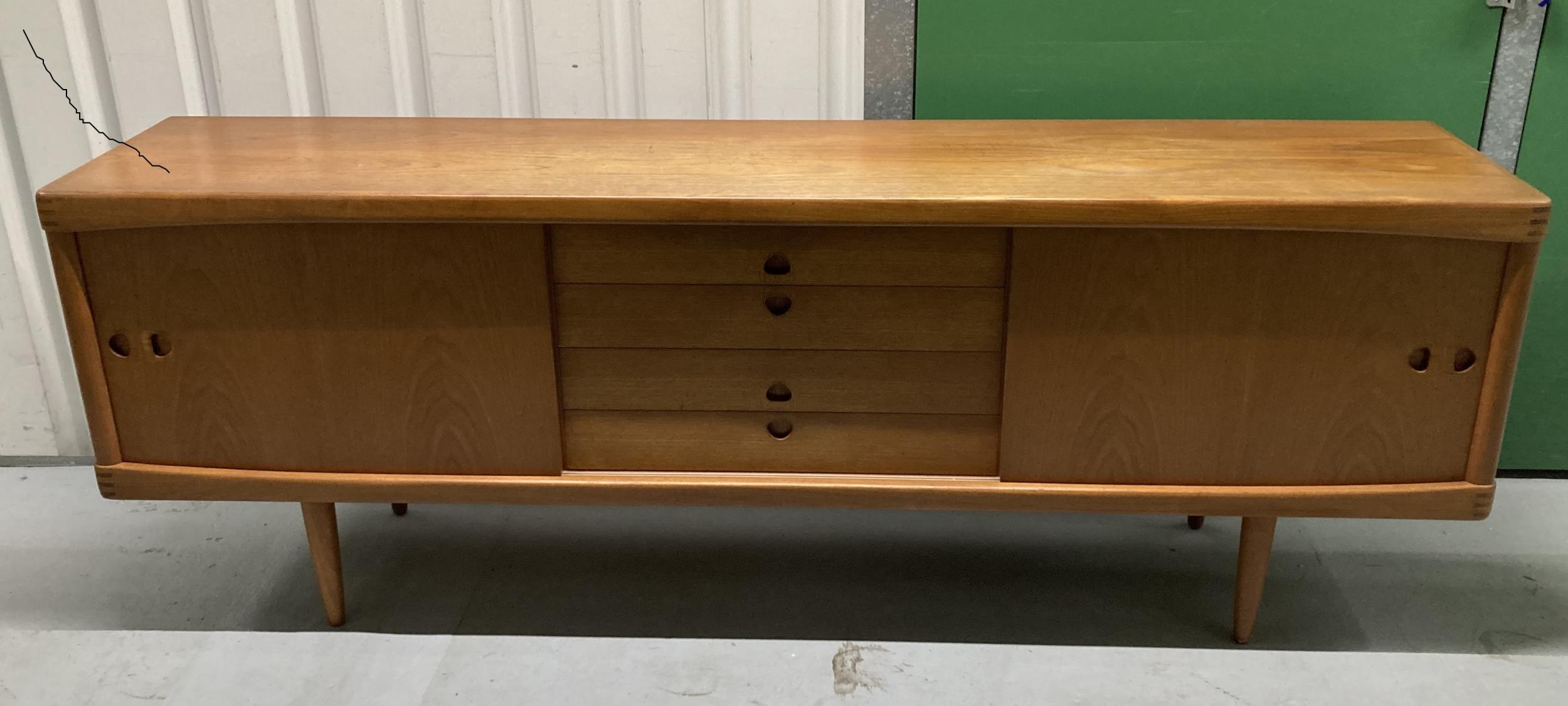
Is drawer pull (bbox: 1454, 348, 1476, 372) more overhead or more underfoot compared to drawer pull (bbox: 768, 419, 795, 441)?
more overhead

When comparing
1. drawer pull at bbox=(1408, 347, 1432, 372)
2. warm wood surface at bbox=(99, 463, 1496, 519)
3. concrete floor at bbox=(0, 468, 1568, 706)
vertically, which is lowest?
concrete floor at bbox=(0, 468, 1568, 706)

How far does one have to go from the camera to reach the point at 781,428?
68.3 inches

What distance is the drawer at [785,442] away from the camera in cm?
172

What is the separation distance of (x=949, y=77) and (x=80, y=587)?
1560 millimetres

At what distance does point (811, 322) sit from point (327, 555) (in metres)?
0.80

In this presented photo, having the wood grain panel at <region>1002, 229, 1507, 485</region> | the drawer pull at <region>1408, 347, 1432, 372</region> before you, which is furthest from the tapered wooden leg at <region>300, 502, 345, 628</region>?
the drawer pull at <region>1408, 347, 1432, 372</region>

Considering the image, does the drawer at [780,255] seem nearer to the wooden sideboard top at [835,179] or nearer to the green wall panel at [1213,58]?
the wooden sideboard top at [835,179]

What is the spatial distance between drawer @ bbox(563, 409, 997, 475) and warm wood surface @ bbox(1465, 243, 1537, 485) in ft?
1.93

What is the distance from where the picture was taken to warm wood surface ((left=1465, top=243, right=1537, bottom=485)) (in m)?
1.54

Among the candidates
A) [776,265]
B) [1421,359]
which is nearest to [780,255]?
[776,265]

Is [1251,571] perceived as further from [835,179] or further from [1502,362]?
[835,179]

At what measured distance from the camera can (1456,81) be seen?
6.66 feet

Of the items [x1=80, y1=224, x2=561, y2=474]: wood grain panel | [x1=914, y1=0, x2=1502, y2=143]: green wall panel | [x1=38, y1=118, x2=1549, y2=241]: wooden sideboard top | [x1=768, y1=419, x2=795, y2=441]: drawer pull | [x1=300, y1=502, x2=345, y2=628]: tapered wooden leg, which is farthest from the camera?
[x1=914, y1=0, x2=1502, y2=143]: green wall panel

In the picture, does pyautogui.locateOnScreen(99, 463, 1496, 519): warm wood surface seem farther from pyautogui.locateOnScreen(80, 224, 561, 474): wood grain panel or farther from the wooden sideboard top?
the wooden sideboard top
